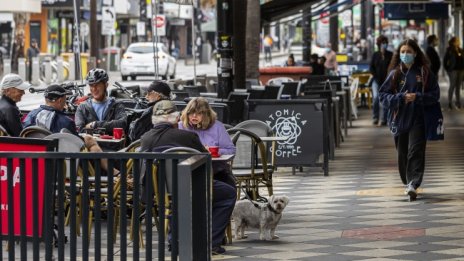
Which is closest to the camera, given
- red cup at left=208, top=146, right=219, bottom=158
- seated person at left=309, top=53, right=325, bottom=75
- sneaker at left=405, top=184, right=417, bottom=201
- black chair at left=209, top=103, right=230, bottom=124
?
red cup at left=208, top=146, right=219, bottom=158

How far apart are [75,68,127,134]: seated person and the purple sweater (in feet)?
8.27

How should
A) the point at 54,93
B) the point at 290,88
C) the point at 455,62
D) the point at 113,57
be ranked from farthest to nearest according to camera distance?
the point at 113,57 < the point at 455,62 < the point at 290,88 < the point at 54,93

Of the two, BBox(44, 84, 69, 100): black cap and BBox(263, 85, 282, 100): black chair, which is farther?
BBox(263, 85, 282, 100): black chair

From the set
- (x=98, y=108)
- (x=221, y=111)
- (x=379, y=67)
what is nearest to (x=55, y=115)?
(x=98, y=108)

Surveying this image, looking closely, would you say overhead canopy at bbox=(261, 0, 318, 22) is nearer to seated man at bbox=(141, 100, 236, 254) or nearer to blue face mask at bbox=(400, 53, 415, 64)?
blue face mask at bbox=(400, 53, 415, 64)

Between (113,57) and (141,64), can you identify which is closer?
(141,64)

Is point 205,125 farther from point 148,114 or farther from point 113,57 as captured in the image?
point 113,57

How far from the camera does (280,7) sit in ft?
104

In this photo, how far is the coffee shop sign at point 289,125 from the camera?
60.4ft

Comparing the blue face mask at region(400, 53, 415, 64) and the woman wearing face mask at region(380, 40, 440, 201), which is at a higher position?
the blue face mask at region(400, 53, 415, 64)

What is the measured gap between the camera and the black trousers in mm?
15078

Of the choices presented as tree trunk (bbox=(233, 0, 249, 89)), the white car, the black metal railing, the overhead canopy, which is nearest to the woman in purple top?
the black metal railing

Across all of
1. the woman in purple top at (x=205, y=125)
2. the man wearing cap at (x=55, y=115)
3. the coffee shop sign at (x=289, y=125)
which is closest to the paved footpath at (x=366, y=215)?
the coffee shop sign at (x=289, y=125)

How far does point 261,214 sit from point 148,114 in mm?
1905
